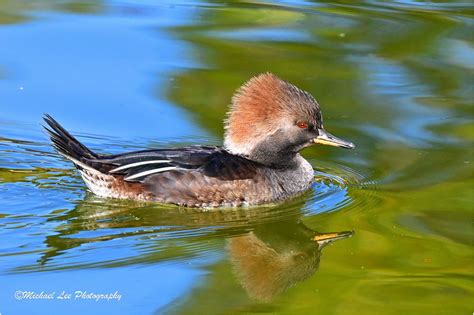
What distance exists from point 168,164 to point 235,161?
632mm

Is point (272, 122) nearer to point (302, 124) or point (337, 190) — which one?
point (302, 124)

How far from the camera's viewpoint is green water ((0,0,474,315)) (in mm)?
8305

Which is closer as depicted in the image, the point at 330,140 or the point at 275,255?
the point at 275,255

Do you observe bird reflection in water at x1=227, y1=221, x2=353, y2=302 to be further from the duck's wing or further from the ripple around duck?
the duck's wing

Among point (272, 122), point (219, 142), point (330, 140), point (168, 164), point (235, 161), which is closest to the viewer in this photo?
point (168, 164)

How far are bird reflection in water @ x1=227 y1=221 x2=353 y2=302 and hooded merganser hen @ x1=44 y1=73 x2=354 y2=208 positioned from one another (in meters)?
0.68

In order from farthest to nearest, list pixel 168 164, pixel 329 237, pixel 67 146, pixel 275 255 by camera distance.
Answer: pixel 168 164 → pixel 67 146 → pixel 329 237 → pixel 275 255

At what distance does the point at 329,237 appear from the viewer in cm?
933

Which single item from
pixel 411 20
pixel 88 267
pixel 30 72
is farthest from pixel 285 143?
pixel 411 20

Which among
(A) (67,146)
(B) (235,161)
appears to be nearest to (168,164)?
(B) (235,161)

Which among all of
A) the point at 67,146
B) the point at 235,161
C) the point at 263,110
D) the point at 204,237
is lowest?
the point at 204,237

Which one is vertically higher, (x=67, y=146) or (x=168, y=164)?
(x=67, y=146)

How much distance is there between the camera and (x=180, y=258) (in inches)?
342

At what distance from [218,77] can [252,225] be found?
151 inches
